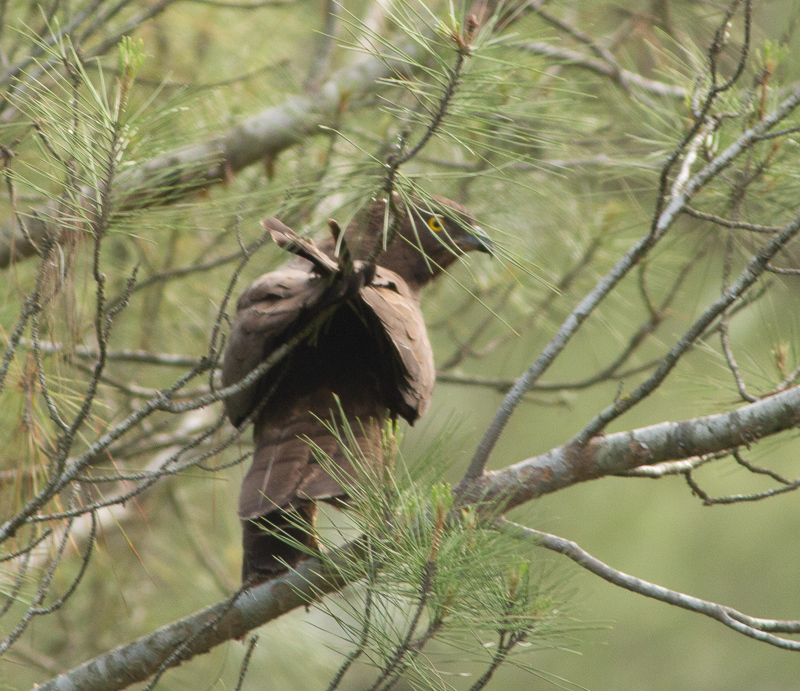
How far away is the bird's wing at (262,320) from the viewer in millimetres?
2047

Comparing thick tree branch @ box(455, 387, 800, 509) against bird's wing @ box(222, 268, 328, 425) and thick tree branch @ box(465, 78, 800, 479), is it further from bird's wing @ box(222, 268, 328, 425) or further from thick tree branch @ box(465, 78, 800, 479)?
bird's wing @ box(222, 268, 328, 425)

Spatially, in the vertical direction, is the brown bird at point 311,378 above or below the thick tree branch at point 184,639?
above

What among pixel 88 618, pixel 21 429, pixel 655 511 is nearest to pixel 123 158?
pixel 21 429

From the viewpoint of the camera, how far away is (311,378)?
2.37m

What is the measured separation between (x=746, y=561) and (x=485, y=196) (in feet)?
13.4

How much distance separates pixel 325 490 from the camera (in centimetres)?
212

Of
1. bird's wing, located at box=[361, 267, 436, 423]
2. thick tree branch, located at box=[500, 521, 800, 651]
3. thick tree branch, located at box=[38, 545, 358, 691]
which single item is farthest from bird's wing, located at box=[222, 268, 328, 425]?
thick tree branch, located at box=[500, 521, 800, 651]

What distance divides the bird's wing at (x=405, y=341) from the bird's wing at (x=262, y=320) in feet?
0.53

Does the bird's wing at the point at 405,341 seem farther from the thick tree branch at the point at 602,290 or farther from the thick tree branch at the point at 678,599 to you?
the thick tree branch at the point at 678,599

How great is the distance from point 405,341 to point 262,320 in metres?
0.36

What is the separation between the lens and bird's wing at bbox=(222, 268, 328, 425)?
6.72 feet

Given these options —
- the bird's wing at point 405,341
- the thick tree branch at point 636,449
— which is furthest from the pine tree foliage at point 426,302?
the bird's wing at point 405,341

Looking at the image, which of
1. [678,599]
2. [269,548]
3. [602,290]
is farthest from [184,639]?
[602,290]

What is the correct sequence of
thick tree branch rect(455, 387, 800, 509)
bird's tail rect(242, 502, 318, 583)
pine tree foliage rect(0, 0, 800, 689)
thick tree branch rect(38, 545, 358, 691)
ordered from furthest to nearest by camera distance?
bird's tail rect(242, 502, 318, 583) < thick tree branch rect(38, 545, 358, 691) < thick tree branch rect(455, 387, 800, 509) < pine tree foliage rect(0, 0, 800, 689)
